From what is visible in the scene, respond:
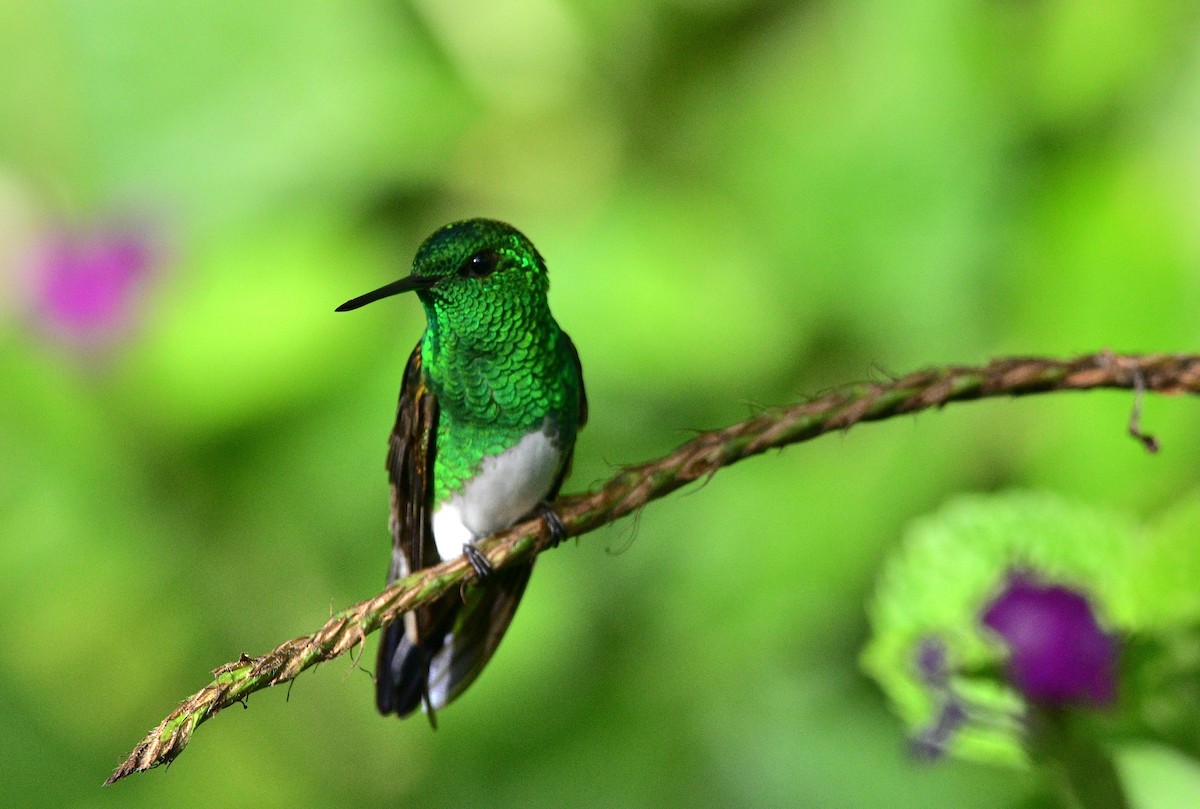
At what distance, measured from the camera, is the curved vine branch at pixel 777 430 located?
2.78 ft

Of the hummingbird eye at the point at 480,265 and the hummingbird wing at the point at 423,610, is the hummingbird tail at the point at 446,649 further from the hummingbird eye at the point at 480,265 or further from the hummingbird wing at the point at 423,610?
the hummingbird eye at the point at 480,265

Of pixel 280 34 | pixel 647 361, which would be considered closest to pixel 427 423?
pixel 647 361

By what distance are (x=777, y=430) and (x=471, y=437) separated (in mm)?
500

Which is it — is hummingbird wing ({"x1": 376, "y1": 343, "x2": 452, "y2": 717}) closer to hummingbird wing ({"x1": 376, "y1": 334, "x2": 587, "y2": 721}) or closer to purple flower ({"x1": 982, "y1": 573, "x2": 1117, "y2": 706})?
hummingbird wing ({"x1": 376, "y1": 334, "x2": 587, "y2": 721})

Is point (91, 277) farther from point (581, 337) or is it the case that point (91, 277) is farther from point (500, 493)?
point (500, 493)

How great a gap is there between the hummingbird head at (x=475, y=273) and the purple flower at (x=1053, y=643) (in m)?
0.64

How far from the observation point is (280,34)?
2.95 m

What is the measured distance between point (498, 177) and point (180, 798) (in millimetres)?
1603

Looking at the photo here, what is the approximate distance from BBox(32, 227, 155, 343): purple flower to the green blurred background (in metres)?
0.01

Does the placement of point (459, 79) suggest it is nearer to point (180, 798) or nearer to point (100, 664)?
point (100, 664)

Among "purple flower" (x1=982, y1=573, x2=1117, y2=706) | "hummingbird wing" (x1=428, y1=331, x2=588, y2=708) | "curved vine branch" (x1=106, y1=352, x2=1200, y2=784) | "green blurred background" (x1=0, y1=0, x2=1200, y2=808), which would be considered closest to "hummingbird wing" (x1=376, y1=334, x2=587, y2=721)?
"hummingbird wing" (x1=428, y1=331, x2=588, y2=708)

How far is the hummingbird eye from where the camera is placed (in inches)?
43.0

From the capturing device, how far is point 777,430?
911 millimetres

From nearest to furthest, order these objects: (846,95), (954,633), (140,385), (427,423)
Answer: (427,423) → (954,633) → (140,385) → (846,95)
